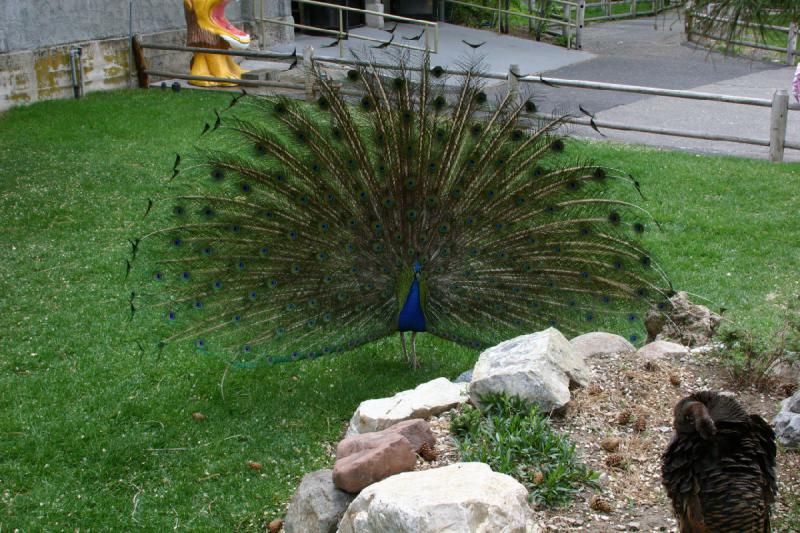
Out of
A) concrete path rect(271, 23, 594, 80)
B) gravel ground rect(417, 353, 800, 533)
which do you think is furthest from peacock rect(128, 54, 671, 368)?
concrete path rect(271, 23, 594, 80)

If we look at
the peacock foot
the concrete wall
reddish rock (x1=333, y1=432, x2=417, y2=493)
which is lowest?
reddish rock (x1=333, y1=432, x2=417, y2=493)

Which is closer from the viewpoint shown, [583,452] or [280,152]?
[583,452]

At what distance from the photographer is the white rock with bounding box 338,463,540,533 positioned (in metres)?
4.21

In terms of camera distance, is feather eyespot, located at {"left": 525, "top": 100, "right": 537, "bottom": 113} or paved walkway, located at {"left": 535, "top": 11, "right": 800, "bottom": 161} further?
paved walkway, located at {"left": 535, "top": 11, "right": 800, "bottom": 161}

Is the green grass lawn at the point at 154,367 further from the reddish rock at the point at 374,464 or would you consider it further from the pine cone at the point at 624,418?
the pine cone at the point at 624,418

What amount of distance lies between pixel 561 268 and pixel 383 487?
8.99 feet

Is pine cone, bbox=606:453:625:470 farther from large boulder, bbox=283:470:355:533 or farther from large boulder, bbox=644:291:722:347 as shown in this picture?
large boulder, bbox=644:291:722:347

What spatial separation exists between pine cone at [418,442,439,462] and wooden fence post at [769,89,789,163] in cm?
896

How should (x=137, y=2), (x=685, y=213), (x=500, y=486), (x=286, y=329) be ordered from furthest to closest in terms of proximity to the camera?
(x=137, y=2) < (x=685, y=213) < (x=286, y=329) < (x=500, y=486)

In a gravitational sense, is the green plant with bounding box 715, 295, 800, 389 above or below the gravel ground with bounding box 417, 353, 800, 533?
above

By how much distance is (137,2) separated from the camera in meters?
18.5

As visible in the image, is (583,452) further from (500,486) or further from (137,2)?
(137,2)

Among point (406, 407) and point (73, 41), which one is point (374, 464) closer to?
point (406, 407)

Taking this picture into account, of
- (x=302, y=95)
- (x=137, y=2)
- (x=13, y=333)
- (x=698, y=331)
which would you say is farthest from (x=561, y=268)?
(x=137, y=2)
